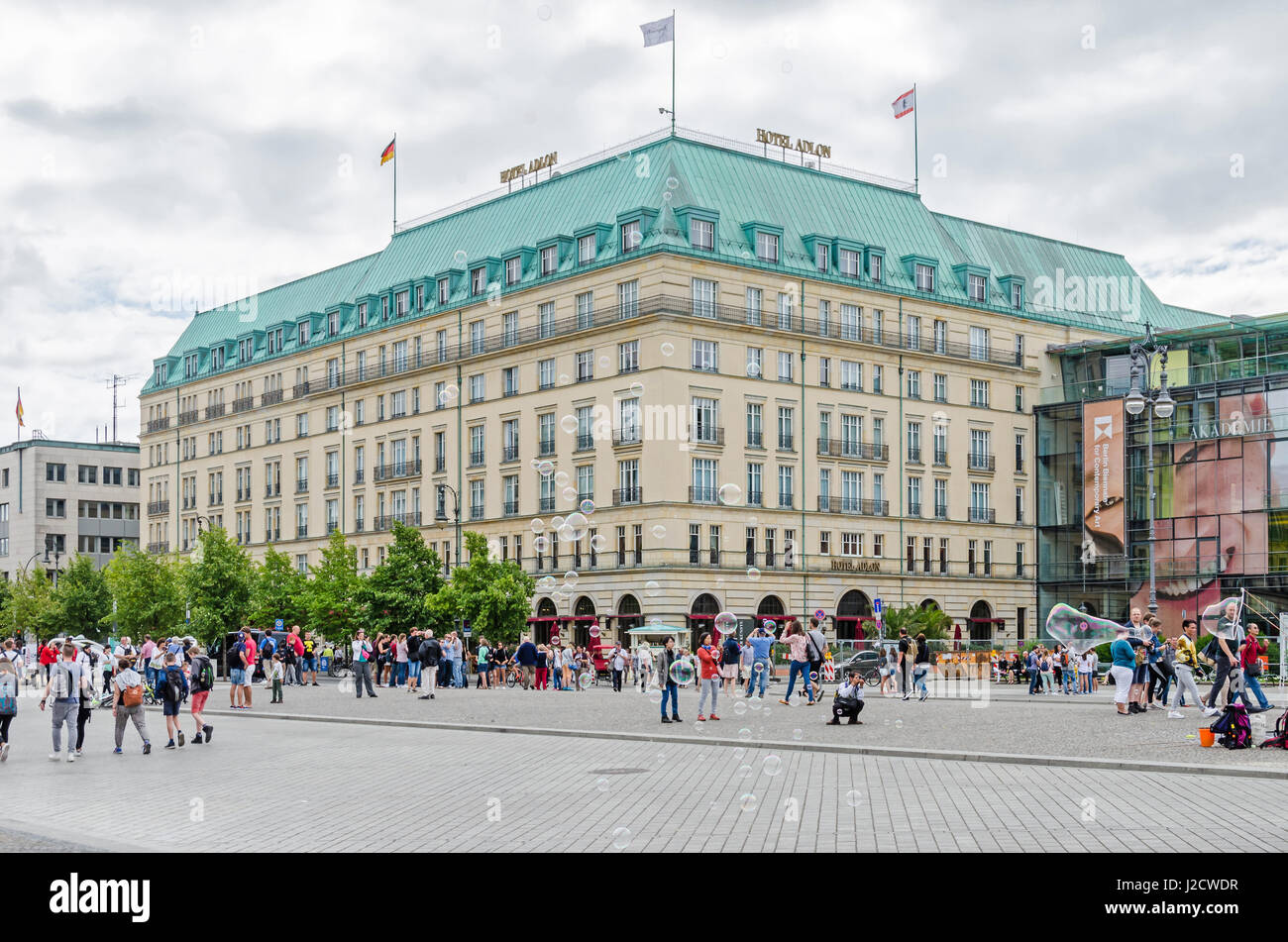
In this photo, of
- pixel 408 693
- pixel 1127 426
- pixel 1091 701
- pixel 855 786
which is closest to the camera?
pixel 855 786

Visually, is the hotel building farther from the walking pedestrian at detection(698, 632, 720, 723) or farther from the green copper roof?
the walking pedestrian at detection(698, 632, 720, 723)

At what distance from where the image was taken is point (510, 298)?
80.5m

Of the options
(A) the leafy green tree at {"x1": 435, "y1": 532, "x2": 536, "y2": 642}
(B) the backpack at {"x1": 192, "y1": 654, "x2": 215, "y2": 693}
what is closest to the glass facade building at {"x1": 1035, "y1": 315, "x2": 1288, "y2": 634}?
(A) the leafy green tree at {"x1": 435, "y1": 532, "x2": 536, "y2": 642}

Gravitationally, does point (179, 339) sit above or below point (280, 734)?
above

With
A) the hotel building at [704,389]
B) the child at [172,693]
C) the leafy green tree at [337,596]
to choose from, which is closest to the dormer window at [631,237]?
the hotel building at [704,389]

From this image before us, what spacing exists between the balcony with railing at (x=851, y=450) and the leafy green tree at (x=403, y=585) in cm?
2170

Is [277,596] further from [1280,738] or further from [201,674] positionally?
[1280,738]

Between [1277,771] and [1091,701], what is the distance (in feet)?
64.8

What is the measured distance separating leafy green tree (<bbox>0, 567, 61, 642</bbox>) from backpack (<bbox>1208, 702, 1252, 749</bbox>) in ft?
307

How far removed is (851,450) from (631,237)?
1623 cm

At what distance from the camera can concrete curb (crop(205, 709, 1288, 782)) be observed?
18469mm

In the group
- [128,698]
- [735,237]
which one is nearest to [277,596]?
[735,237]
